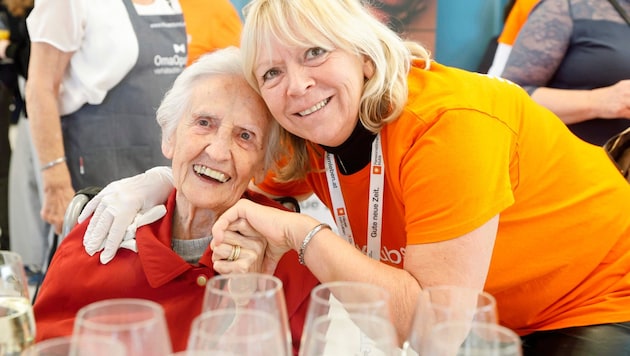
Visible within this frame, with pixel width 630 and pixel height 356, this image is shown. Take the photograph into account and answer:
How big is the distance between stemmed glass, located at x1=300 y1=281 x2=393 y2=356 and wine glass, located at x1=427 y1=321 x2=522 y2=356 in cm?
7

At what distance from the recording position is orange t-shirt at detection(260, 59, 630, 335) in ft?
4.52

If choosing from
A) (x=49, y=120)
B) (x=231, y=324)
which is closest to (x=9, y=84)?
(x=49, y=120)

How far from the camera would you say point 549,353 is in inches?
64.3

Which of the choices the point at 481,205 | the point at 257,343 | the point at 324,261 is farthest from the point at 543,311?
the point at 257,343

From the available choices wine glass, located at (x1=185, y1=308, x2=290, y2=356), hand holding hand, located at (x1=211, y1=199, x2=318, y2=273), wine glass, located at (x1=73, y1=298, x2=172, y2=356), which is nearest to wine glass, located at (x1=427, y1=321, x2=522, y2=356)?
wine glass, located at (x1=185, y1=308, x2=290, y2=356)

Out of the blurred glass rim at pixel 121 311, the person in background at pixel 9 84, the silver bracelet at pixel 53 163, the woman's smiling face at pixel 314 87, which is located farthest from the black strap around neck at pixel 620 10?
the person in background at pixel 9 84

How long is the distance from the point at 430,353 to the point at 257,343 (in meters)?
0.23

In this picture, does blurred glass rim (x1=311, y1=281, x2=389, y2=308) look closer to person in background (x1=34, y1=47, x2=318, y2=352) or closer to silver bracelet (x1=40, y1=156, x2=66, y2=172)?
person in background (x1=34, y1=47, x2=318, y2=352)

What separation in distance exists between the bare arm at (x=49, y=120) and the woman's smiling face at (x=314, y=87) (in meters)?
1.29

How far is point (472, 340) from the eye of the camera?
90 cm

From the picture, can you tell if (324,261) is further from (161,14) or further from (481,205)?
(161,14)

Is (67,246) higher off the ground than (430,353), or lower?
lower

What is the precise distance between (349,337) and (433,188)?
1.79 ft

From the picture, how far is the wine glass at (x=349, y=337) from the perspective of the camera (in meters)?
0.89
